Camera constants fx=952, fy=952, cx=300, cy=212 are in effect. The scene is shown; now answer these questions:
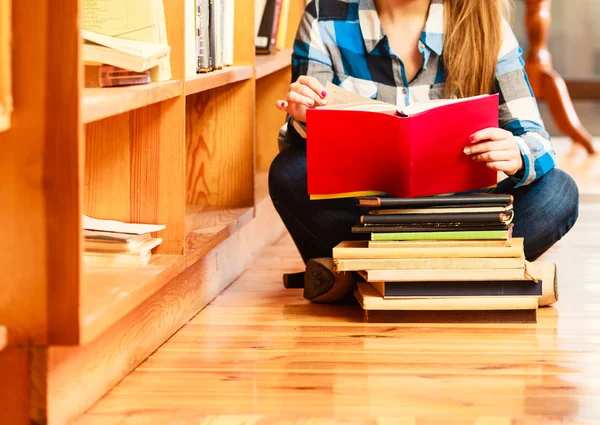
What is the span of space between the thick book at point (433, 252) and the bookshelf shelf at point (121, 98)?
373mm

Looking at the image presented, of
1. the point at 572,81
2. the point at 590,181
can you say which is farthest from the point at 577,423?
the point at 572,81

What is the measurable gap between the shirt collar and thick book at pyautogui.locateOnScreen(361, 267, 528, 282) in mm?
449

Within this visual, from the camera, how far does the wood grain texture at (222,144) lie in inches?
75.5

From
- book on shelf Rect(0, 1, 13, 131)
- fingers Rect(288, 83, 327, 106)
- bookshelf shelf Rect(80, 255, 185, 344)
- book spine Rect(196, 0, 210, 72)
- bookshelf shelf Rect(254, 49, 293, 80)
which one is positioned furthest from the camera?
bookshelf shelf Rect(254, 49, 293, 80)

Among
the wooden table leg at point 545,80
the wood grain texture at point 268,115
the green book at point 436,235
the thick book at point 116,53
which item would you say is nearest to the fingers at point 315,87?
the green book at point 436,235

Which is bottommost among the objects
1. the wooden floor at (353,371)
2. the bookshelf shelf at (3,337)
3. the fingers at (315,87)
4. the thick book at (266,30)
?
the wooden floor at (353,371)

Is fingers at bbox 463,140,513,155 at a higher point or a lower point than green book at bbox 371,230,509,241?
higher

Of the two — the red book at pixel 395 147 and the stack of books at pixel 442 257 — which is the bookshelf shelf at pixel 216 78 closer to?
the red book at pixel 395 147

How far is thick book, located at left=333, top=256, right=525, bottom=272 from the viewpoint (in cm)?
150

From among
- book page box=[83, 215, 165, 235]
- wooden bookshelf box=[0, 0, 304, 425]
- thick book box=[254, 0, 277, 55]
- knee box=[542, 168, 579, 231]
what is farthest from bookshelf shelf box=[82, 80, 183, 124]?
thick book box=[254, 0, 277, 55]

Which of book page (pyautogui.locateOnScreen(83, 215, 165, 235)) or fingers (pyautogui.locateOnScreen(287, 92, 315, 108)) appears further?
fingers (pyautogui.locateOnScreen(287, 92, 315, 108))

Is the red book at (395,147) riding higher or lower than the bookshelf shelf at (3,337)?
higher

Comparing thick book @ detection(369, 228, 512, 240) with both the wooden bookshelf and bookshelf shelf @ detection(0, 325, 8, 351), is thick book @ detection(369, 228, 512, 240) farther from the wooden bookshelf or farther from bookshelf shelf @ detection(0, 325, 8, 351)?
bookshelf shelf @ detection(0, 325, 8, 351)

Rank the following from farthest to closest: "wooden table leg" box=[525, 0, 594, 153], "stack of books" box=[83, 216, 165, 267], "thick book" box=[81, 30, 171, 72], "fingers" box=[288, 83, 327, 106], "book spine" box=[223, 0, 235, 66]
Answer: "wooden table leg" box=[525, 0, 594, 153] → "book spine" box=[223, 0, 235, 66] → "fingers" box=[288, 83, 327, 106] → "stack of books" box=[83, 216, 165, 267] → "thick book" box=[81, 30, 171, 72]
